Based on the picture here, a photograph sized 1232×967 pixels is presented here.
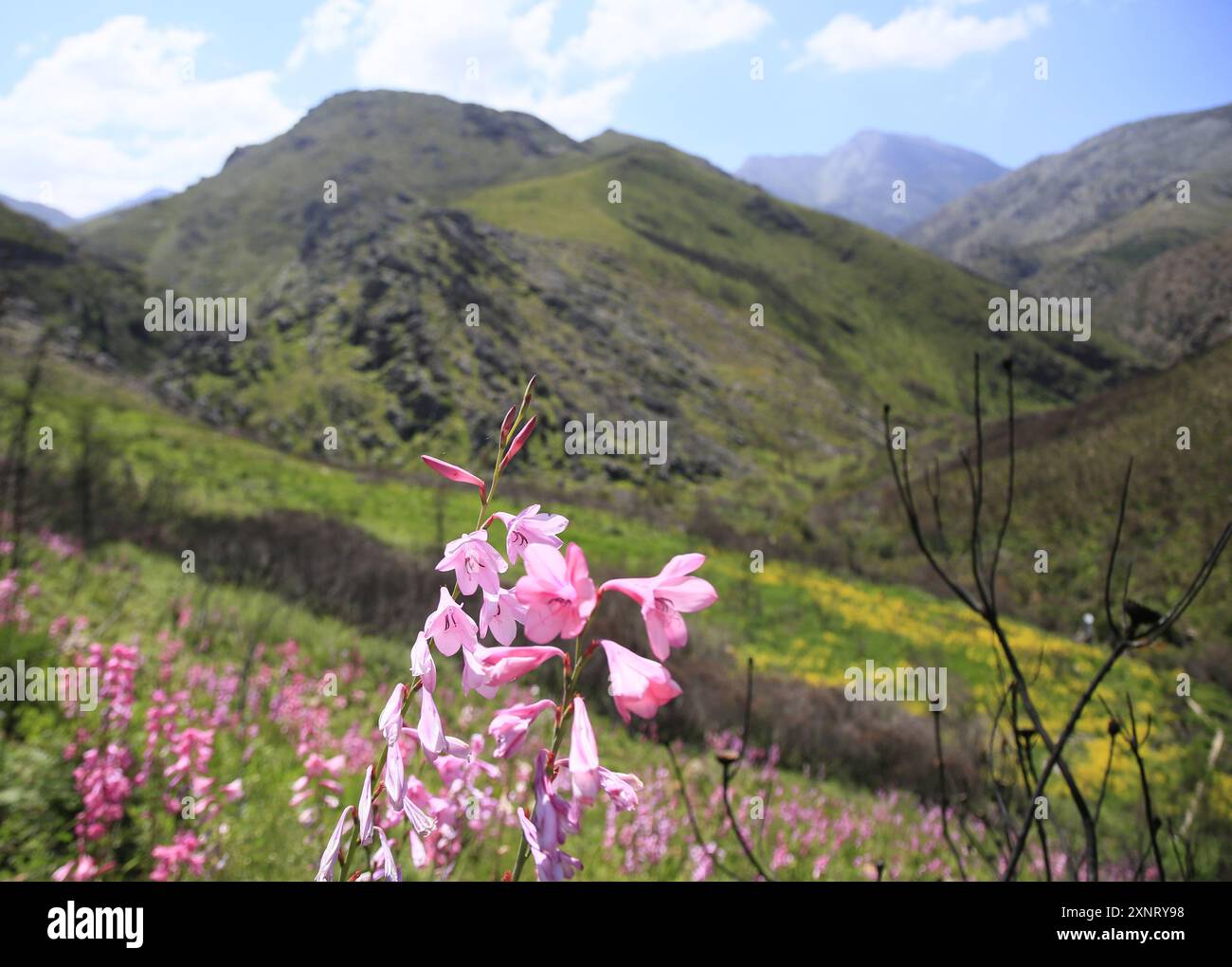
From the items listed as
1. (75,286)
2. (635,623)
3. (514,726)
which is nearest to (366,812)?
(514,726)

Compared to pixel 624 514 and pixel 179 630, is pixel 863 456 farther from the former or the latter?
pixel 179 630

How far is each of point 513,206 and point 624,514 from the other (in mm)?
63195

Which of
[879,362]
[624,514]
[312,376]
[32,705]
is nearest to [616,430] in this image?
[624,514]

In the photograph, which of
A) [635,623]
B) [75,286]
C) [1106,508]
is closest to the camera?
[635,623]

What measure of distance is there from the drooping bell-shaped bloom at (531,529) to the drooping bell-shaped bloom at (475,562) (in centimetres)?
3

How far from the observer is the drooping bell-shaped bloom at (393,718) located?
686 millimetres

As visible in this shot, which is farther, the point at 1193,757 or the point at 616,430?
the point at 616,430

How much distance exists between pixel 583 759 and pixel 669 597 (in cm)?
20

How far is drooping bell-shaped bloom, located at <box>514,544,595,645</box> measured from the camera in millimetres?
651

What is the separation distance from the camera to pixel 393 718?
2.31 feet

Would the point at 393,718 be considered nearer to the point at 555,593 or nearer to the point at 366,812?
the point at 366,812

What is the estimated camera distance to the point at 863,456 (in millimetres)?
48344

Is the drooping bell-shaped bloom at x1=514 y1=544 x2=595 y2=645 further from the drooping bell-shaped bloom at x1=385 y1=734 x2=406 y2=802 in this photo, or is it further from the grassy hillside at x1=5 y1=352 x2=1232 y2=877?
the grassy hillside at x1=5 y1=352 x2=1232 y2=877
